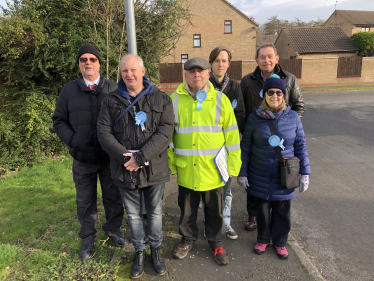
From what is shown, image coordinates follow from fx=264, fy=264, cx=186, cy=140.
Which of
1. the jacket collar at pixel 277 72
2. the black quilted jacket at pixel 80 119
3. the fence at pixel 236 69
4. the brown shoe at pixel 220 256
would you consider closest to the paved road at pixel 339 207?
the brown shoe at pixel 220 256

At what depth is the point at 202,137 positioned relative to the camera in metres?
2.75

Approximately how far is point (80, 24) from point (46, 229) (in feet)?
15.6

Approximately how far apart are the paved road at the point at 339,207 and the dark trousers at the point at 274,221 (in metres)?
0.44

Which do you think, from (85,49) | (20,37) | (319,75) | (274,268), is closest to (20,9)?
(20,37)

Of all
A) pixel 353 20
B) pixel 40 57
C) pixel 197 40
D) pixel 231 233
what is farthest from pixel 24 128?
pixel 353 20

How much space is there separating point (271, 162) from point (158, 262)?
1.63 m

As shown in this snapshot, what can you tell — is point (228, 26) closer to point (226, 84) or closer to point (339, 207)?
point (339, 207)

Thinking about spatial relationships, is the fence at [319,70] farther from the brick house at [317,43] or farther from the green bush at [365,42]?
the green bush at [365,42]

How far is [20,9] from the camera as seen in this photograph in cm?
Result: 559

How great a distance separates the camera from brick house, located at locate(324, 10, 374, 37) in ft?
110

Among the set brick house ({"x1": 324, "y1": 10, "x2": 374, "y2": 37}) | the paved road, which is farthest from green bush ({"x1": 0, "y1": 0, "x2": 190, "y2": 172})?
brick house ({"x1": 324, "y1": 10, "x2": 374, "y2": 37})

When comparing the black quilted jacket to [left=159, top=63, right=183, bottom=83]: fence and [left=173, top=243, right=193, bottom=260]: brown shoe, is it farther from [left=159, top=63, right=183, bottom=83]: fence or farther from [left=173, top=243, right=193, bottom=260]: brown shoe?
[left=159, top=63, right=183, bottom=83]: fence

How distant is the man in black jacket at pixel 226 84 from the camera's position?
310 cm

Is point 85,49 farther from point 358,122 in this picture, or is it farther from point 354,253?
point 358,122
